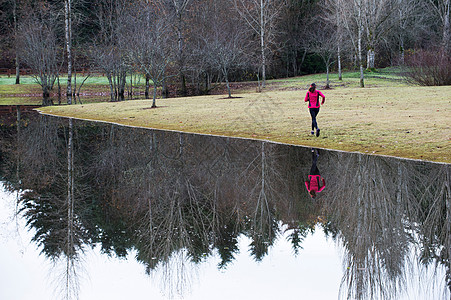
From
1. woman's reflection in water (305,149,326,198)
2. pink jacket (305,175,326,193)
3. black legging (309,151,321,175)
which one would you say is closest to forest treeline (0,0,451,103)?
black legging (309,151,321,175)

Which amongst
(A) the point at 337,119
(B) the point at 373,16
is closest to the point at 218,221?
(A) the point at 337,119

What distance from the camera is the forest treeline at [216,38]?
41.9m

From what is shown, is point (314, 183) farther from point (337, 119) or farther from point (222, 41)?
point (222, 41)

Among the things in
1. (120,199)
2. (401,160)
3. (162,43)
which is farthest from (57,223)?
(162,43)

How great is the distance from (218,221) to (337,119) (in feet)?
48.9

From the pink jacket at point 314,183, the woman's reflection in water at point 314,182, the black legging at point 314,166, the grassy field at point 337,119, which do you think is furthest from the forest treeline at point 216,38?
the pink jacket at point 314,183

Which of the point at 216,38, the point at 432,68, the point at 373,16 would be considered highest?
the point at 373,16

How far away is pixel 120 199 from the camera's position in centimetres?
1020

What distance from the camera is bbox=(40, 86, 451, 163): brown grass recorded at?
1656 centimetres

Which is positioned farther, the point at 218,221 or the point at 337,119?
the point at 337,119

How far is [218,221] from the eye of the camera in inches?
344

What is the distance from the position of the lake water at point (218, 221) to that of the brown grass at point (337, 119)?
254cm

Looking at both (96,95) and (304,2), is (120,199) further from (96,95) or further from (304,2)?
(304,2)

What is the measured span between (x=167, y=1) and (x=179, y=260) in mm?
46994
